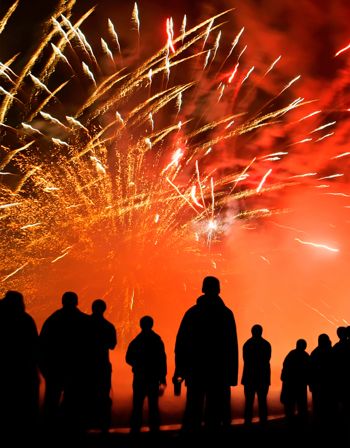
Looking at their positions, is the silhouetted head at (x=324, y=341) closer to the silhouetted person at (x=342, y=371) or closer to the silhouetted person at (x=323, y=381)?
the silhouetted person at (x=323, y=381)

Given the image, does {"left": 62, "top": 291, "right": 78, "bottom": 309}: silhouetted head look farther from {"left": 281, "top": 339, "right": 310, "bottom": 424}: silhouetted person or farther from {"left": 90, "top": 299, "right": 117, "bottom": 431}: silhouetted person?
{"left": 281, "top": 339, "right": 310, "bottom": 424}: silhouetted person

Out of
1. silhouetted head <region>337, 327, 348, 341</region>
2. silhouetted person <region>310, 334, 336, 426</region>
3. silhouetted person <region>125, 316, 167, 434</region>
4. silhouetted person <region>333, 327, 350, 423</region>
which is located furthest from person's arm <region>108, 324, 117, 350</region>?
silhouetted head <region>337, 327, 348, 341</region>

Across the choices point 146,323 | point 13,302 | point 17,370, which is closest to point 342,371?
point 146,323

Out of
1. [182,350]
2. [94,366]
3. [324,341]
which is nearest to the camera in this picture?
[182,350]

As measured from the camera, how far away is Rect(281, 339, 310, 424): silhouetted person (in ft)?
28.0

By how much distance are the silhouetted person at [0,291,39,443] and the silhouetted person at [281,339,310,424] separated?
14.8 feet

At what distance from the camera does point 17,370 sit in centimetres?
525

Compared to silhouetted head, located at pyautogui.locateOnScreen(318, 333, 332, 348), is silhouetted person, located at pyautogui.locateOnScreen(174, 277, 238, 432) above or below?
below

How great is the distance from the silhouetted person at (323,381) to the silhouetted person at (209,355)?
3.12 m

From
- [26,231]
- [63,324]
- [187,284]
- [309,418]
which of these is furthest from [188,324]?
[187,284]

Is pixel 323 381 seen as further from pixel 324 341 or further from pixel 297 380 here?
pixel 324 341

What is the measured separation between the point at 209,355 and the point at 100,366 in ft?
5.05

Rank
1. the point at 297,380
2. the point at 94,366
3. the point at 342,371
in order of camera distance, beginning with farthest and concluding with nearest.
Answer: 1. the point at 297,380
2. the point at 342,371
3. the point at 94,366

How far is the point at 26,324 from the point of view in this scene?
5371mm
